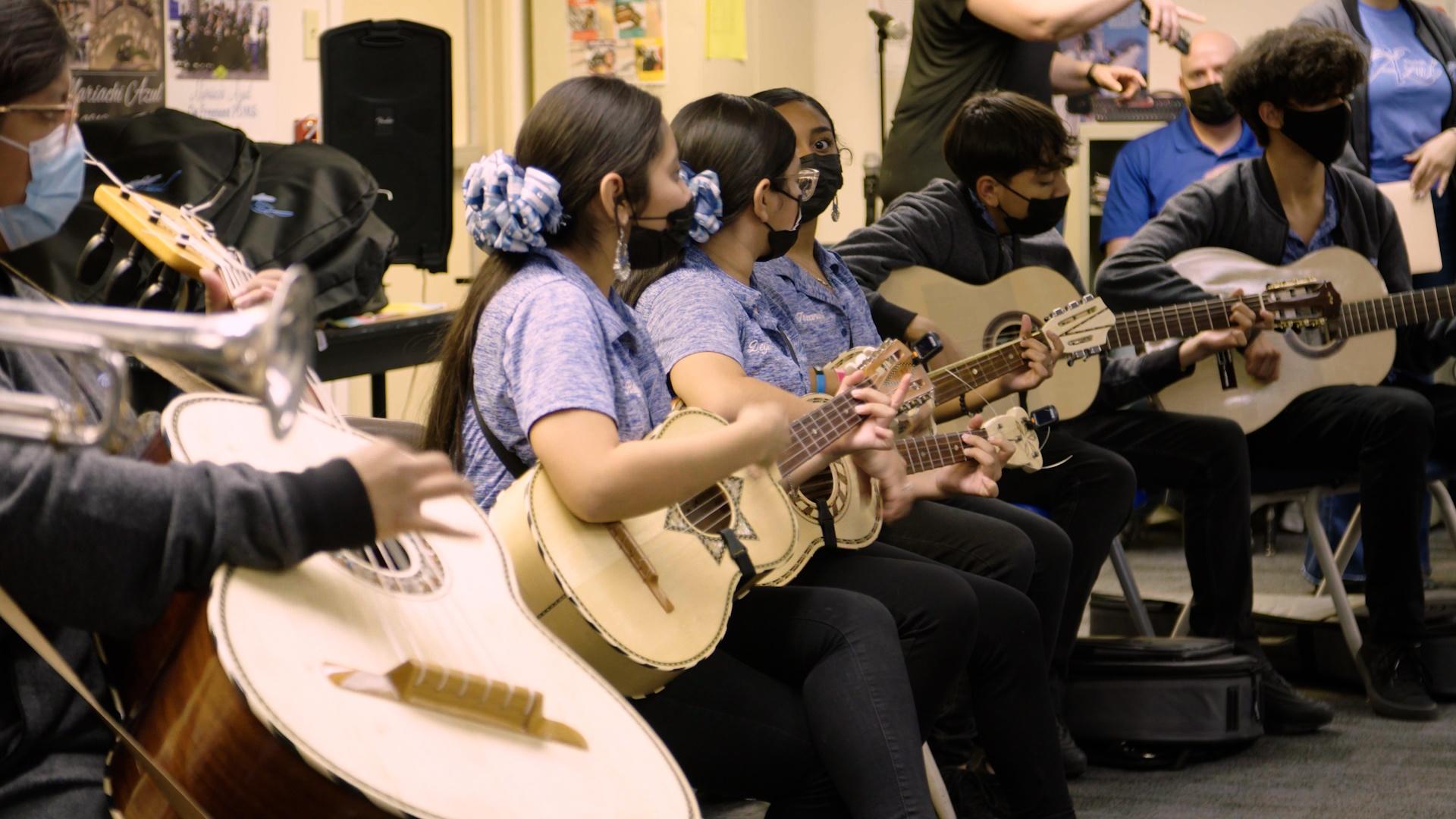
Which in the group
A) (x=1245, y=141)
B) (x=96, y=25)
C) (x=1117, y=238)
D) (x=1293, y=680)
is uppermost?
(x=96, y=25)

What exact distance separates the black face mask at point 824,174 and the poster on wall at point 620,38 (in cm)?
262

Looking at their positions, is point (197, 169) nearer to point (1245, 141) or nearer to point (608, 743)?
point (608, 743)

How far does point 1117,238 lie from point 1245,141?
0.55m

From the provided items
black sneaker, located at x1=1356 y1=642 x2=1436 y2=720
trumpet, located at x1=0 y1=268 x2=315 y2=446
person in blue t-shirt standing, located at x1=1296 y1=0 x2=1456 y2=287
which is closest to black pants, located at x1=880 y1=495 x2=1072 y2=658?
black sneaker, located at x1=1356 y1=642 x2=1436 y2=720

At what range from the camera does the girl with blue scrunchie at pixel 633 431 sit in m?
1.64

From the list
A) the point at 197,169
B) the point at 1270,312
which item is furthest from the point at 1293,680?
the point at 197,169

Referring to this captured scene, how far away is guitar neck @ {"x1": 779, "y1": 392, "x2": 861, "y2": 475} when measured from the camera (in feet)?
6.82

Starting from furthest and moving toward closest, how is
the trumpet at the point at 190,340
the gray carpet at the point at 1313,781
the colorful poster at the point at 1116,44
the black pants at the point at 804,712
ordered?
the colorful poster at the point at 1116,44
the gray carpet at the point at 1313,781
the black pants at the point at 804,712
the trumpet at the point at 190,340

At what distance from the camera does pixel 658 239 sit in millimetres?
1998

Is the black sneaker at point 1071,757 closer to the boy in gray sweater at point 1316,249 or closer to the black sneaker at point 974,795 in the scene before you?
the black sneaker at point 974,795

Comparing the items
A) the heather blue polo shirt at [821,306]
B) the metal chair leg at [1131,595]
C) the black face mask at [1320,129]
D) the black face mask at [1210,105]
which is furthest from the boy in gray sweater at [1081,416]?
the black face mask at [1210,105]

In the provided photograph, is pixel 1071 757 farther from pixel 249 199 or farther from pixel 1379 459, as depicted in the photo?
pixel 249 199

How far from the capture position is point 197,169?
296 cm

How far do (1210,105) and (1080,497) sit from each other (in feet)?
6.75
